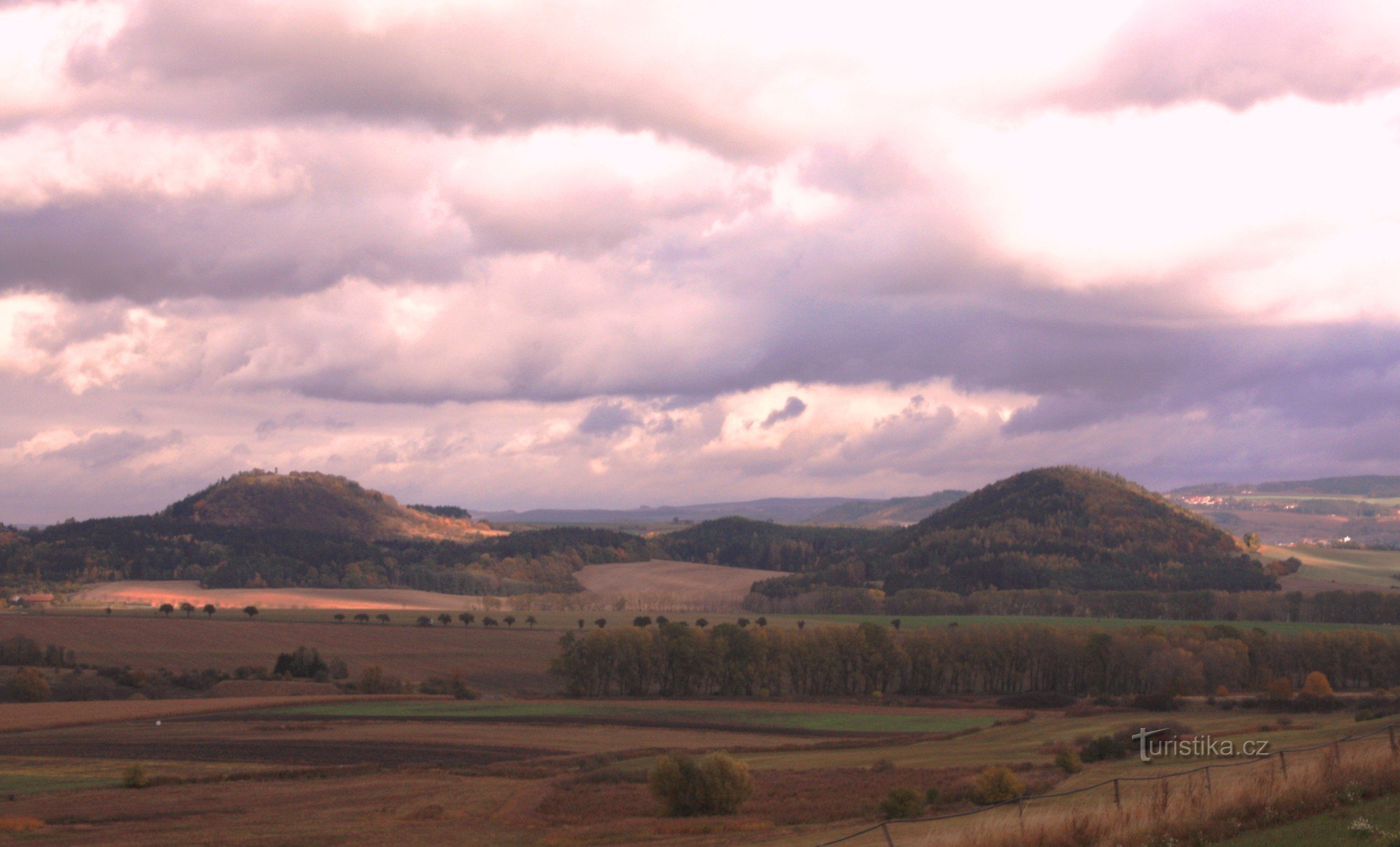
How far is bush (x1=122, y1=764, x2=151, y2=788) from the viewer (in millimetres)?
59188

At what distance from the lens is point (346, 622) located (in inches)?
7323

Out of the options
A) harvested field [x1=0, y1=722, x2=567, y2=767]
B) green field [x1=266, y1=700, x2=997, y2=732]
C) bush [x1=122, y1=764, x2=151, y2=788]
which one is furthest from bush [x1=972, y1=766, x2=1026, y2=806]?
bush [x1=122, y1=764, x2=151, y2=788]

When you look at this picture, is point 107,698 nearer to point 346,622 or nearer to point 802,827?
point 346,622

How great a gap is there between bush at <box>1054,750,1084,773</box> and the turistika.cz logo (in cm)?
332

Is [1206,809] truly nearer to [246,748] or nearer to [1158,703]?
[246,748]

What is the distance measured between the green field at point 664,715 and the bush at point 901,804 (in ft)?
145

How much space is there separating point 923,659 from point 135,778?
311ft

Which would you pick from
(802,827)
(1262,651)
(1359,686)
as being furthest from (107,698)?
(1359,686)

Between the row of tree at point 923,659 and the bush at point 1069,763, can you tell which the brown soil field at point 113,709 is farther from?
the bush at point 1069,763

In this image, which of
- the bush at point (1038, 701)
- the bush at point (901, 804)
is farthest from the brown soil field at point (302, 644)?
the bush at point (901, 804)

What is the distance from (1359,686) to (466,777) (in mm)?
109902

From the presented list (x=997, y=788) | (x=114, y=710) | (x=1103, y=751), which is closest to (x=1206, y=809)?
(x=997, y=788)

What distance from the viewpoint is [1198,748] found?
→ 5362 cm

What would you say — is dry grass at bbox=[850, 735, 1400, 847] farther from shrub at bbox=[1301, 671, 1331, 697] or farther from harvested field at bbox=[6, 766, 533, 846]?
shrub at bbox=[1301, 671, 1331, 697]
